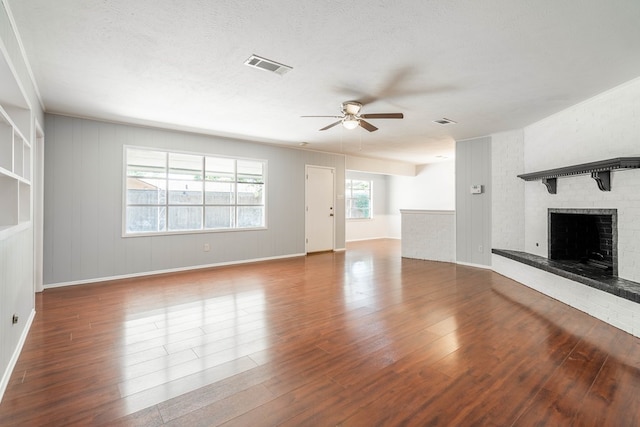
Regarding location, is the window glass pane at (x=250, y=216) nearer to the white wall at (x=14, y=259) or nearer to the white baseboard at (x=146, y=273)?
the white baseboard at (x=146, y=273)

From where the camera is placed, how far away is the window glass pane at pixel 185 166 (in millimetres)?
5348

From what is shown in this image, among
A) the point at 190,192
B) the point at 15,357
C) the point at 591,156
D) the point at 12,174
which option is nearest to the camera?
the point at 12,174

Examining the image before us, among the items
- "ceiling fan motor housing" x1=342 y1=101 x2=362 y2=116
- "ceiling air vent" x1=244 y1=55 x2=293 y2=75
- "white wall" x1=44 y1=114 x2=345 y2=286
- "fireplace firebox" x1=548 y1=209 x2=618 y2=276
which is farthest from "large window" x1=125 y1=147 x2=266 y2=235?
"fireplace firebox" x1=548 y1=209 x2=618 y2=276

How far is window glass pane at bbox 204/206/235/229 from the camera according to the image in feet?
18.9

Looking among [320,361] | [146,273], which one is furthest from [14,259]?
[146,273]

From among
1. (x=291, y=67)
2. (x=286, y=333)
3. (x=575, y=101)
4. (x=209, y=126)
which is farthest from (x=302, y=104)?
(x=575, y=101)

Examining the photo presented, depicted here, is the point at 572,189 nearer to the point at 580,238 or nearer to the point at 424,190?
the point at 580,238

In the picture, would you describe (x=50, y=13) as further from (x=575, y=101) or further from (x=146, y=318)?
(x=575, y=101)

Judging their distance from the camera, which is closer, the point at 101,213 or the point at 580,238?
the point at 580,238

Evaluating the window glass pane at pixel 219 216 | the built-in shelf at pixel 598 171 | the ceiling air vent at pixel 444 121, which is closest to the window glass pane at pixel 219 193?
the window glass pane at pixel 219 216

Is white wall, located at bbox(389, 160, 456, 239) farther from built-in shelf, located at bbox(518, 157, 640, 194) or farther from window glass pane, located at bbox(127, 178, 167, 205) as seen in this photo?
window glass pane, located at bbox(127, 178, 167, 205)

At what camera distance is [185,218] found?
5.49 m

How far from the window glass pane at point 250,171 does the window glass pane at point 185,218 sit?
1093mm

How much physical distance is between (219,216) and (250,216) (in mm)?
661
